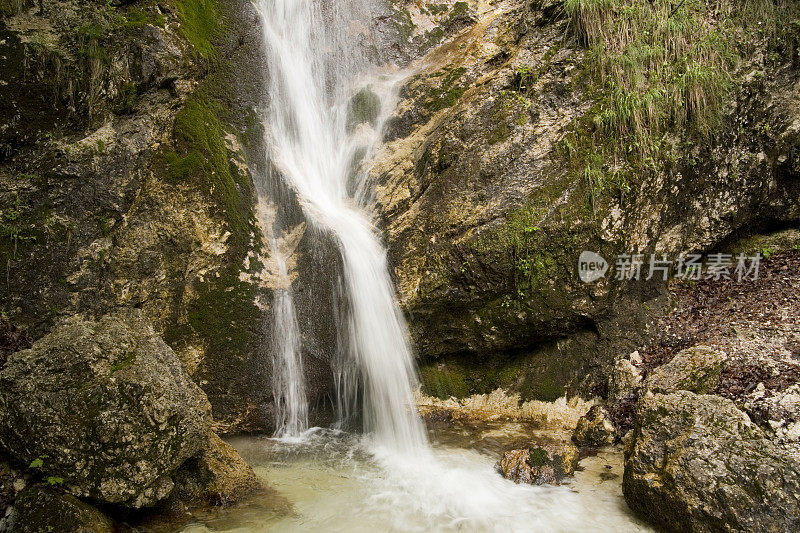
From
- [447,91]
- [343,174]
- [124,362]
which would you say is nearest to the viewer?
[124,362]

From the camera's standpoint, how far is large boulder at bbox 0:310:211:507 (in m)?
3.59

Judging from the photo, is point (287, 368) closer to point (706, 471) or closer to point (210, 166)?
point (210, 166)

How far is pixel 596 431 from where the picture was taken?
5488 millimetres

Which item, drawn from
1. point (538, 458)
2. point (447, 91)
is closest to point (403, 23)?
point (447, 91)

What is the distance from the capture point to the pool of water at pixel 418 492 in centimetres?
411

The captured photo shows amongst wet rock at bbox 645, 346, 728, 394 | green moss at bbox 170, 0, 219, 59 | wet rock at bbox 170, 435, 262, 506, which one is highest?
green moss at bbox 170, 0, 219, 59

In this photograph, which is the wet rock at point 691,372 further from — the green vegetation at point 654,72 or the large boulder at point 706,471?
the green vegetation at point 654,72

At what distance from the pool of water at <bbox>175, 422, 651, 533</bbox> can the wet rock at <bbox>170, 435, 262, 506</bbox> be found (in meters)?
0.20

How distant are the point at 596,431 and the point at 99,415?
511 cm

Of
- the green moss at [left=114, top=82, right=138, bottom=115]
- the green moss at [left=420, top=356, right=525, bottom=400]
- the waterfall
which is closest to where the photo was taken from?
the green moss at [left=114, top=82, right=138, bottom=115]

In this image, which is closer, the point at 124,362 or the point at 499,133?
the point at 124,362

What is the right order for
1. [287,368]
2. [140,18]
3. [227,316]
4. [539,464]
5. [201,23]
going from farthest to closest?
[201,23], [140,18], [287,368], [227,316], [539,464]

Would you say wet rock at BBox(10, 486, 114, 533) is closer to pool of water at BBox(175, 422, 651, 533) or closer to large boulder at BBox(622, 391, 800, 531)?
pool of water at BBox(175, 422, 651, 533)

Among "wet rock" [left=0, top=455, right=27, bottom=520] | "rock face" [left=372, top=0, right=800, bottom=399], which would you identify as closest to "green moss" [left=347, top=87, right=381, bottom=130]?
"rock face" [left=372, top=0, right=800, bottom=399]
